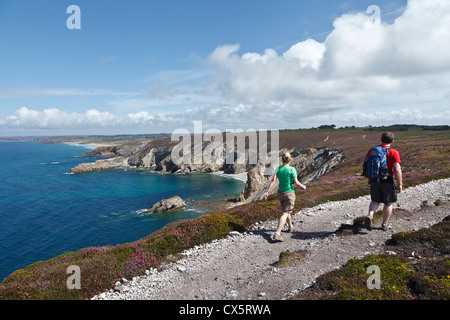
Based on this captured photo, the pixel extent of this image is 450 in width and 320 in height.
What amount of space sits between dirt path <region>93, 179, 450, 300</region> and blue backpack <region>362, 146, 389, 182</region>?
9.89 ft

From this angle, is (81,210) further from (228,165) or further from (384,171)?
(228,165)

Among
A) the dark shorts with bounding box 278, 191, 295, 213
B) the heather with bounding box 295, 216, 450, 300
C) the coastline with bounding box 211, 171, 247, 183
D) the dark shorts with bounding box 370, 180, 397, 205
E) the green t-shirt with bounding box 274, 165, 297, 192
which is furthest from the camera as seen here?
the coastline with bounding box 211, 171, 247, 183

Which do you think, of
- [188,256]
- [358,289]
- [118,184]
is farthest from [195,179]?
[358,289]

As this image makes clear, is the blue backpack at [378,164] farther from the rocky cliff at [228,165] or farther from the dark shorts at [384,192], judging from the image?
the rocky cliff at [228,165]

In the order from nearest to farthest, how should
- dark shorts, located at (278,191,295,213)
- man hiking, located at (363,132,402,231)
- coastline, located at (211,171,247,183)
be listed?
man hiking, located at (363,132,402,231)
dark shorts, located at (278,191,295,213)
coastline, located at (211,171,247,183)

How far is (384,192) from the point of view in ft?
32.5

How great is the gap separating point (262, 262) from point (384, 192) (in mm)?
6095

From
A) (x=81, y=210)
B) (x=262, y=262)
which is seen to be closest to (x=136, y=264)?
(x=262, y=262)

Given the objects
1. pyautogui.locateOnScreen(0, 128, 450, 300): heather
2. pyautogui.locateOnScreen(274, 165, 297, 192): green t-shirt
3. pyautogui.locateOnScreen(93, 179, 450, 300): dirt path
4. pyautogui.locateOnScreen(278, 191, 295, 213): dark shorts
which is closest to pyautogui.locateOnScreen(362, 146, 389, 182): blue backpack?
pyautogui.locateOnScreen(93, 179, 450, 300): dirt path

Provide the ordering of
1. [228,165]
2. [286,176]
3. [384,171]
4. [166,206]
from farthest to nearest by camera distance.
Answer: [228,165]
[166,206]
[286,176]
[384,171]

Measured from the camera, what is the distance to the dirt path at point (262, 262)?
27.3 feet

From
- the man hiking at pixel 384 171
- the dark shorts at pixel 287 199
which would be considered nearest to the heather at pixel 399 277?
the man hiking at pixel 384 171

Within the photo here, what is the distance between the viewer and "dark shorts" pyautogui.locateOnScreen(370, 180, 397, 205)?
9812mm

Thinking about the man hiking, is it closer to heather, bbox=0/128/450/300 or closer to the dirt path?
the dirt path
